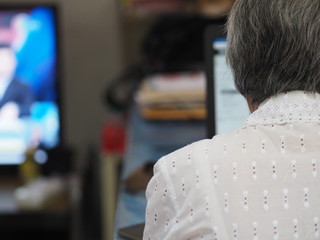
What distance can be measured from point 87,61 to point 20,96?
23.2 inches

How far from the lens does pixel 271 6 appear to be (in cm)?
116

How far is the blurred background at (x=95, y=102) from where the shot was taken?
Result: 2680 mm

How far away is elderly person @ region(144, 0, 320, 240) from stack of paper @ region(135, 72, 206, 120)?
56.0 inches

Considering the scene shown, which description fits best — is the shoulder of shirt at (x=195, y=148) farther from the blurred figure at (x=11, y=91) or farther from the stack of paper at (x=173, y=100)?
the blurred figure at (x=11, y=91)

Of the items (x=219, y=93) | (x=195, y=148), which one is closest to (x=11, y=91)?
(x=219, y=93)

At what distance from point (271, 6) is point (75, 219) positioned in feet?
5.92

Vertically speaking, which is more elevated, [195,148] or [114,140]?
[195,148]

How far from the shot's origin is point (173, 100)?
2.66 m

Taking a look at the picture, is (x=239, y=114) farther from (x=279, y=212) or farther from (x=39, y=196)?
(x=39, y=196)

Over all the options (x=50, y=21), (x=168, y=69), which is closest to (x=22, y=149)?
(x=50, y=21)

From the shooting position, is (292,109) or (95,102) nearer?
(292,109)

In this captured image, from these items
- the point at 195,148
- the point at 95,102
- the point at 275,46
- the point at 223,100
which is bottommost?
the point at 95,102

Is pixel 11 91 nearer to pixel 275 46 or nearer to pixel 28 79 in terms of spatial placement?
pixel 28 79

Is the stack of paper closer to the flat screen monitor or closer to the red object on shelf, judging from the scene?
the red object on shelf
